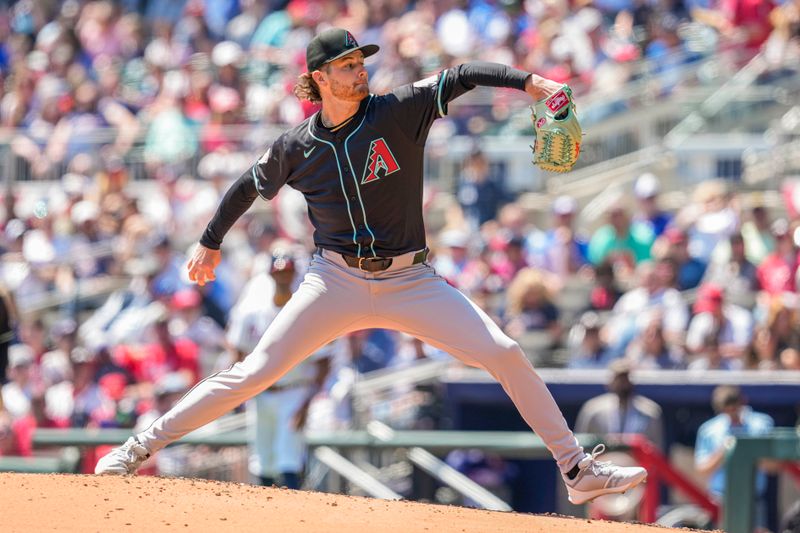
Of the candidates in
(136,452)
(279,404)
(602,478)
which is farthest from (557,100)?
(279,404)

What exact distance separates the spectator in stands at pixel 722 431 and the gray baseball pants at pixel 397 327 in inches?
145

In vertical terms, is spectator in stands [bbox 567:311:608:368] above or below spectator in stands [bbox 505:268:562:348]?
below

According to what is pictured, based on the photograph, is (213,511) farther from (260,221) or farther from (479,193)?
(260,221)

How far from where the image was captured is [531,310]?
37.1 feet

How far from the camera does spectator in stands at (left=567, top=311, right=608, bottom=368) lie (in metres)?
10.9

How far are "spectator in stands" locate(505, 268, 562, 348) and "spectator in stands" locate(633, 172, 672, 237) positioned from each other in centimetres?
115

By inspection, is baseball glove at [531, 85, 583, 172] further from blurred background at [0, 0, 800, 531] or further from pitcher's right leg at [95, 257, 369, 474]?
blurred background at [0, 0, 800, 531]

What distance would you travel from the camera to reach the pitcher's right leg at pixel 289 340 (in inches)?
243

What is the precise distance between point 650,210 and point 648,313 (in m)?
1.54

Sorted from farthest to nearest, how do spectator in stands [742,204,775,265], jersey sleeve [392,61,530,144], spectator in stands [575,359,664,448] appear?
spectator in stands [742,204,775,265] → spectator in stands [575,359,664,448] → jersey sleeve [392,61,530,144]

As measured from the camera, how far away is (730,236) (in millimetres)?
11438

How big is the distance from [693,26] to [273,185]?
8.53m

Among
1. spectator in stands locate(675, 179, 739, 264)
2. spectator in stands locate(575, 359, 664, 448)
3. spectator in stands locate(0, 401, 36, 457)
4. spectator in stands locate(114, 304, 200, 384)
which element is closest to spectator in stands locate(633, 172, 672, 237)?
spectator in stands locate(675, 179, 739, 264)

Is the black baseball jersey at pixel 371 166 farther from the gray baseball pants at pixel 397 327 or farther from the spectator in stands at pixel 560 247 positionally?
the spectator in stands at pixel 560 247
